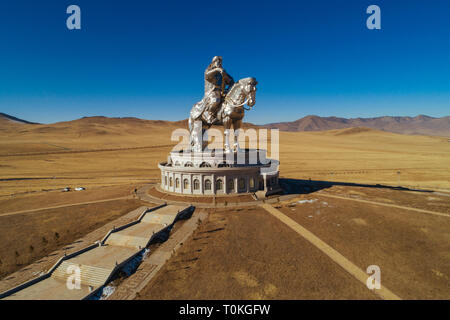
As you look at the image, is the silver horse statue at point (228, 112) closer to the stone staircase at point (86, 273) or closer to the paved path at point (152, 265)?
the paved path at point (152, 265)

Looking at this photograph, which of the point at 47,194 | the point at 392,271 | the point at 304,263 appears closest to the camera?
the point at 392,271

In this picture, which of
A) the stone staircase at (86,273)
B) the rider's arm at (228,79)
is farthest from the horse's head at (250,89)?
the stone staircase at (86,273)

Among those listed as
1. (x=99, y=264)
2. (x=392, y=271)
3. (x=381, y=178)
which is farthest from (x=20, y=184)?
(x=381, y=178)

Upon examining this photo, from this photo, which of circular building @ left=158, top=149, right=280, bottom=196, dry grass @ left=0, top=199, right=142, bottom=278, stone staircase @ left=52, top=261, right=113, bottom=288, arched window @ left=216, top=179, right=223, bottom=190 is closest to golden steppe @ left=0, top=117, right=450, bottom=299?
dry grass @ left=0, top=199, right=142, bottom=278
